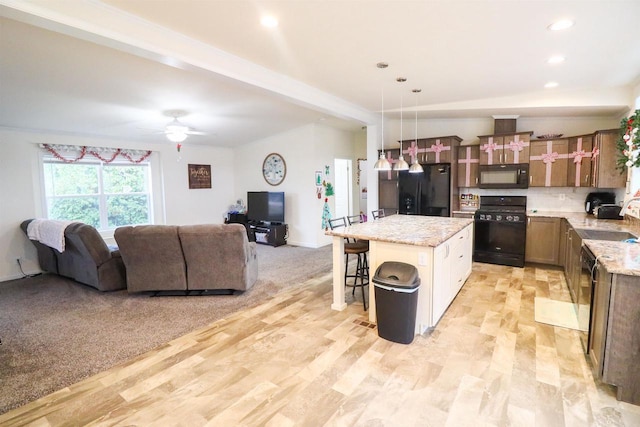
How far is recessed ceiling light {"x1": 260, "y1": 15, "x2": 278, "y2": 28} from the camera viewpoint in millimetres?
2430

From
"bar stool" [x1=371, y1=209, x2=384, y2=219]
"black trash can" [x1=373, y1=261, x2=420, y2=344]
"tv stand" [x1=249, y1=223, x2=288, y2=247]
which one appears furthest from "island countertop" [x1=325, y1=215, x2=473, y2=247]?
"tv stand" [x1=249, y1=223, x2=288, y2=247]

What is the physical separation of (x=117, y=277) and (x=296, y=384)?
3.23 meters

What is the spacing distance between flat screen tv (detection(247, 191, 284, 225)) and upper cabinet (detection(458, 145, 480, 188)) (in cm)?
367

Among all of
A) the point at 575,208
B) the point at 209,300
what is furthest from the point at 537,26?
the point at 209,300

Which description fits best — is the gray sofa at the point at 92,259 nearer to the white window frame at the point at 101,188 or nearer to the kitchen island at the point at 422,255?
the white window frame at the point at 101,188

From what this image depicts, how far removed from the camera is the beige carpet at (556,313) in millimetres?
3098

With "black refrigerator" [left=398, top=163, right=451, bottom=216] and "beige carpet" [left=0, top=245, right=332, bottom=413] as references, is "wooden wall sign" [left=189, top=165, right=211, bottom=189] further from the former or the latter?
"black refrigerator" [left=398, top=163, right=451, bottom=216]

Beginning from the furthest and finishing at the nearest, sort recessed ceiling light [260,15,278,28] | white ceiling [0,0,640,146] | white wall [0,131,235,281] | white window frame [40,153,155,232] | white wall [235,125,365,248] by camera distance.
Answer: white wall [235,125,365,248] → white window frame [40,153,155,232] → white wall [0,131,235,281] → recessed ceiling light [260,15,278,28] → white ceiling [0,0,640,146]

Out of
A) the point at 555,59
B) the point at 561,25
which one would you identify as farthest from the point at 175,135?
the point at 555,59

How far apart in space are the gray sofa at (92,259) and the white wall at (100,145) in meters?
1.17

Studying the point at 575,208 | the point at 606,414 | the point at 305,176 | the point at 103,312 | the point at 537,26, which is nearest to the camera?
the point at 606,414

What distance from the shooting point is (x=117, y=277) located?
4234 mm

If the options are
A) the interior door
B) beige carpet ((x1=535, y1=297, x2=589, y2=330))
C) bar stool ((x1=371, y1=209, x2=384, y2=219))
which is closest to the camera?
beige carpet ((x1=535, y1=297, x2=589, y2=330))

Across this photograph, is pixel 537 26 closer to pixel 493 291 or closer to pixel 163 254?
pixel 493 291
